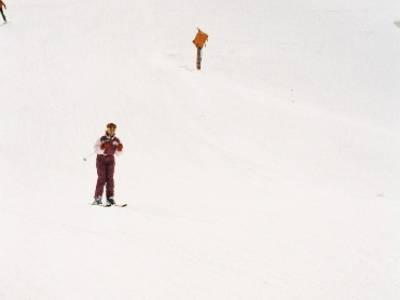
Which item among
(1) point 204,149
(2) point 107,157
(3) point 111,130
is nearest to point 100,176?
(2) point 107,157

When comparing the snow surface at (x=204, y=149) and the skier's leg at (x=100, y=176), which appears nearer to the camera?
the snow surface at (x=204, y=149)

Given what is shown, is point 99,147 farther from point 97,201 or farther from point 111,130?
point 97,201

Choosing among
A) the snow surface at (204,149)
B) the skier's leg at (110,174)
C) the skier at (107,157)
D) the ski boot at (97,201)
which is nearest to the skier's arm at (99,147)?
the skier at (107,157)

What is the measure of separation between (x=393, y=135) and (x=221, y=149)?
18.1 feet

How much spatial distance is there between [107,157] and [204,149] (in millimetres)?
4568

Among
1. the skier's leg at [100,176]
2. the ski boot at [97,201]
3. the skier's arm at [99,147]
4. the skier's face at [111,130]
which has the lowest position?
the ski boot at [97,201]

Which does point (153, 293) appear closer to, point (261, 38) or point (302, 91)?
point (302, 91)

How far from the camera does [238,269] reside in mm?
4973

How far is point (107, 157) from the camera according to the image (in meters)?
8.16

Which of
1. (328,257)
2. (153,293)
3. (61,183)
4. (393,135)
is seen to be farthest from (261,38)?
(153,293)

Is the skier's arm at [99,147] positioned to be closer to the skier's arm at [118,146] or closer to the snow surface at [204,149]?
the skier's arm at [118,146]

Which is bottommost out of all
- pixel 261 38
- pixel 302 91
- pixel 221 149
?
pixel 221 149

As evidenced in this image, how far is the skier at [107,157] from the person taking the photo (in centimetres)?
801

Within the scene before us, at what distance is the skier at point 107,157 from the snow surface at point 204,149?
1.58 feet
